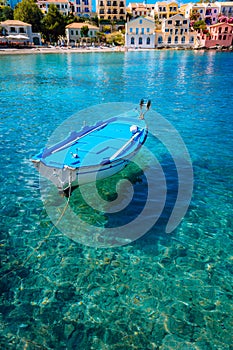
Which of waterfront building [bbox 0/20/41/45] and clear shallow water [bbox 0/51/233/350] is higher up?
waterfront building [bbox 0/20/41/45]

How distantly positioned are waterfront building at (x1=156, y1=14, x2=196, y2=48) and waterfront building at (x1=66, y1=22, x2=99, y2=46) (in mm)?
30804

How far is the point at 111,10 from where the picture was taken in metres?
148

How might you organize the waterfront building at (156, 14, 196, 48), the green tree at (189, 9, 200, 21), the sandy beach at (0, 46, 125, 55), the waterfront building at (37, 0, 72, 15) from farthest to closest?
the waterfront building at (37, 0, 72, 15) → the green tree at (189, 9, 200, 21) → the waterfront building at (156, 14, 196, 48) → the sandy beach at (0, 46, 125, 55)

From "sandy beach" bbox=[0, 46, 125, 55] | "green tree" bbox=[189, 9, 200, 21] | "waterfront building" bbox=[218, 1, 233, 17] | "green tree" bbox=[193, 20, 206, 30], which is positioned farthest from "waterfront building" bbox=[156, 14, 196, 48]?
"waterfront building" bbox=[218, 1, 233, 17]

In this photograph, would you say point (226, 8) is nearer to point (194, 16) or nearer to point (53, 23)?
point (194, 16)

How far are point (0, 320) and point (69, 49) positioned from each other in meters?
123

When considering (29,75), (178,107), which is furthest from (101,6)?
(178,107)

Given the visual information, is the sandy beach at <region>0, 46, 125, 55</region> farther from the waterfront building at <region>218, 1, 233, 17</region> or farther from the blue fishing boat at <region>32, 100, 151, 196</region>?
the blue fishing boat at <region>32, 100, 151, 196</region>

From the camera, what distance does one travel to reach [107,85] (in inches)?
1687

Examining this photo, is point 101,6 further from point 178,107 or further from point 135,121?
point 135,121

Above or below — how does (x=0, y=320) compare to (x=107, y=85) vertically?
below

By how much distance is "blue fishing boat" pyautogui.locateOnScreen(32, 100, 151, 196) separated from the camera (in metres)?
10.7

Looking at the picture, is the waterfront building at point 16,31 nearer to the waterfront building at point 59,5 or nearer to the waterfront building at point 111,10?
the waterfront building at point 59,5

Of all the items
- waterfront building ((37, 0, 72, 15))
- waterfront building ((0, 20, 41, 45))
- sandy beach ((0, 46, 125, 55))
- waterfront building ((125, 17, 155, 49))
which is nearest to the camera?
sandy beach ((0, 46, 125, 55))
